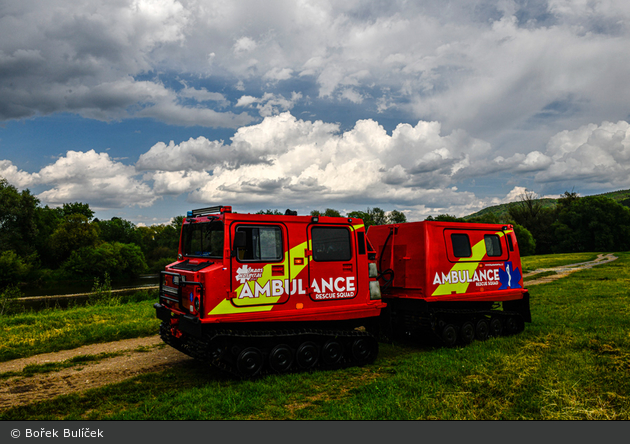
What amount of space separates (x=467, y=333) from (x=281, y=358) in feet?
17.2

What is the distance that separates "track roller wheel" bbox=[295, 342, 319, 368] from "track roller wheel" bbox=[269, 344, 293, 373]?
170 millimetres

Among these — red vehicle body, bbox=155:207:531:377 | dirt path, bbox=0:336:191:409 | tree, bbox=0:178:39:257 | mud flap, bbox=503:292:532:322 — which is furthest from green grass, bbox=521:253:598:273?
tree, bbox=0:178:39:257

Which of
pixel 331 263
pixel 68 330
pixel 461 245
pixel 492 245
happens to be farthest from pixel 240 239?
pixel 68 330

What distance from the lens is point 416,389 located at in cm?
635

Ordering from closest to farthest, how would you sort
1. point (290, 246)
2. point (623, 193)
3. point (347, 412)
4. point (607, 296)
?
1. point (347, 412)
2. point (290, 246)
3. point (607, 296)
4. point (623, 193)

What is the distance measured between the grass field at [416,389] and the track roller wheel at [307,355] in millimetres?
250

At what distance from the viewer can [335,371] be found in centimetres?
762

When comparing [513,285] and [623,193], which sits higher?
[623,193]

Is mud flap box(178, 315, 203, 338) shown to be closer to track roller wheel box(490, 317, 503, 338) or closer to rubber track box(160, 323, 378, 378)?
rubber track box(160, 323, 378, 378)

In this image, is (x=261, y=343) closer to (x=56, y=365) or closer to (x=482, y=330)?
(x=56, y=365)

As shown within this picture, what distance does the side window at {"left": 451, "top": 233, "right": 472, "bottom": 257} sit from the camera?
988cm

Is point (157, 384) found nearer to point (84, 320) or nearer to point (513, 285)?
point (84, 320)

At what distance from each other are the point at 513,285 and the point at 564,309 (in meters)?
4.67

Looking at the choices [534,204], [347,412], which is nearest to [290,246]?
[347,412]
